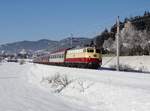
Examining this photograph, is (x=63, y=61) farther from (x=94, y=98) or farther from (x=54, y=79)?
(x=94, y=98)

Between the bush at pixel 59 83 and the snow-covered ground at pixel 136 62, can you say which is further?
the snow-covered ground at pixel 136 62

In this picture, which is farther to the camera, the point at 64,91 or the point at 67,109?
the point at 64,91

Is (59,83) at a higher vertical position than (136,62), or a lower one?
lower

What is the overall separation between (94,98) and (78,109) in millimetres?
1606

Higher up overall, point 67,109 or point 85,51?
point 85,51

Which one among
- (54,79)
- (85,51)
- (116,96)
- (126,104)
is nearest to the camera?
(126,104)

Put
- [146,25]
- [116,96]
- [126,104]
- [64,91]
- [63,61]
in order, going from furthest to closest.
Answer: [146,25]
[63,61]
[64,91]
[116,96]
[126,104]

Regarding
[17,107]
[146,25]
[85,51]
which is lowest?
[17,107]

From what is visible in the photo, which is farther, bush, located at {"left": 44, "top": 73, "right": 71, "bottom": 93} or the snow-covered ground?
the snow-covered ground

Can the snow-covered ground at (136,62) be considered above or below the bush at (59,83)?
above

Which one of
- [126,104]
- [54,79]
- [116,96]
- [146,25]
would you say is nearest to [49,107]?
[116,96]

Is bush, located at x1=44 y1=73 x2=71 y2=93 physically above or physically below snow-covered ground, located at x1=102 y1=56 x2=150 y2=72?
below

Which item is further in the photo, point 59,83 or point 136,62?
point 136,62

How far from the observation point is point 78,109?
18016 millimetres
